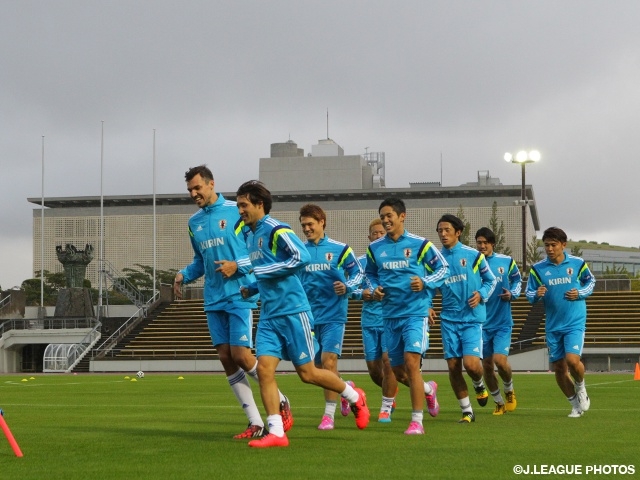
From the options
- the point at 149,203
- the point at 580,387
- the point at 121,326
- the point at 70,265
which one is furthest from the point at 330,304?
the point at 149,203

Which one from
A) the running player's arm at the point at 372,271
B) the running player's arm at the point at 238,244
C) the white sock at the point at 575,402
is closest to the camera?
the running player's arm at the point at 238,244

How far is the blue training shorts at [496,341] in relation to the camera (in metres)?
14.4

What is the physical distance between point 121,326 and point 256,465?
153ft

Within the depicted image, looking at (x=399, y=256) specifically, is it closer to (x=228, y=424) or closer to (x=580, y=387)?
(x=228, y=424)

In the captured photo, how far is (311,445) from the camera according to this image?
920cm

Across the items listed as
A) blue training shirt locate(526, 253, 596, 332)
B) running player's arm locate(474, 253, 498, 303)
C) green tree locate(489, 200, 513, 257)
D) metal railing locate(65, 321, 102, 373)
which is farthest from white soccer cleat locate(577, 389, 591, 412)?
green tree locate(489, 200, 513, 257)

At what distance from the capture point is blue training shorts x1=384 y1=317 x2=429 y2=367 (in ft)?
35.4

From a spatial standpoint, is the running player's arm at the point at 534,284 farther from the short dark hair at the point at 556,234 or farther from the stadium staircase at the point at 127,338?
the stadium staircase at the point at 127,338

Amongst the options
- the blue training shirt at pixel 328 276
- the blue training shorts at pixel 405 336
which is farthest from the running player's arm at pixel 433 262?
the blue training shirt at pixel 328 276

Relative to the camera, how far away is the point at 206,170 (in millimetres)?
10367

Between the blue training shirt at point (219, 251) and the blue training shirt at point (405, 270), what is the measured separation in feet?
4.88

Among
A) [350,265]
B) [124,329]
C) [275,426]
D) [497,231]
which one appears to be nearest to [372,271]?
[350,265]

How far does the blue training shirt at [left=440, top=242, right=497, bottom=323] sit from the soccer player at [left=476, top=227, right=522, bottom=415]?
4.05ft

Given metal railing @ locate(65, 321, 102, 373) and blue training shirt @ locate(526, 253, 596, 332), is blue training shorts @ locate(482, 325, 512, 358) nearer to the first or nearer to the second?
blue training shirt @ locate(526, 253, 596, 332)
